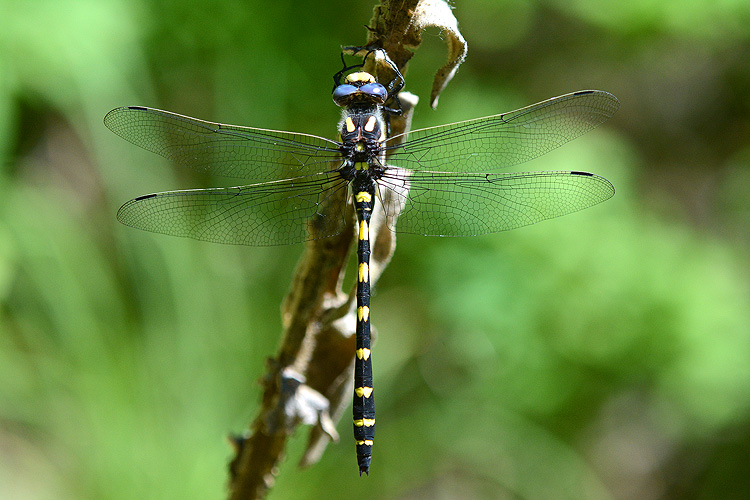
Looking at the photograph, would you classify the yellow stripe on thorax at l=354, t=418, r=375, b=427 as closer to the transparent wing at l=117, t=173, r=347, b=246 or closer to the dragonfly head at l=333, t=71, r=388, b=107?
the transparent wing at l=117, t=173, r=347, b=246

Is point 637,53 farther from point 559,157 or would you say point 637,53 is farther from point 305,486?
point 305,486

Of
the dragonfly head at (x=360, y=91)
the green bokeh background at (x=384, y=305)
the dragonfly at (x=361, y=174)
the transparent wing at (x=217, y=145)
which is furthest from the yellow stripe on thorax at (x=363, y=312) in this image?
the green bokeh background at (x=384, y=305)

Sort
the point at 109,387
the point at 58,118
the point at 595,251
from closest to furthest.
→ the point at 595,251 → the point at 109,387 → the point at 58,118

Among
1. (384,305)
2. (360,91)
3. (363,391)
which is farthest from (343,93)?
(384,305)

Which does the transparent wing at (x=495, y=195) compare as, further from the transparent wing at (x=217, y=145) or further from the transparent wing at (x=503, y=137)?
the transparent wing at (x=217, y=145)

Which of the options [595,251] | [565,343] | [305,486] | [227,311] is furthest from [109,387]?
[595,251]

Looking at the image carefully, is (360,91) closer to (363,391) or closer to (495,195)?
(495,195)
